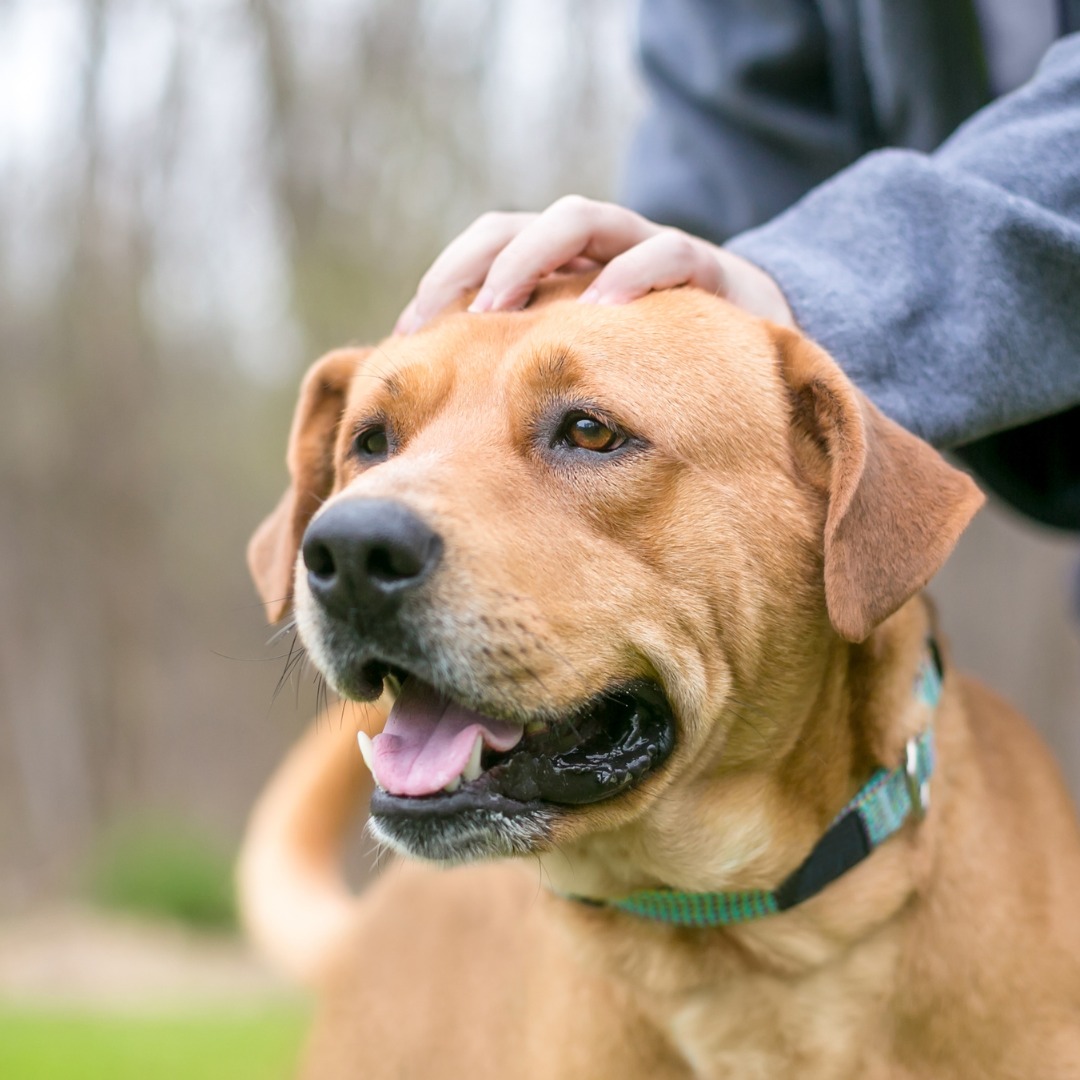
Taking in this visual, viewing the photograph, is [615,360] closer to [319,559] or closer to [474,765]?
[319,559]

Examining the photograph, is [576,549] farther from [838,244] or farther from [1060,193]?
[1060,193]

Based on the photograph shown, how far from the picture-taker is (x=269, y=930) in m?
3.70

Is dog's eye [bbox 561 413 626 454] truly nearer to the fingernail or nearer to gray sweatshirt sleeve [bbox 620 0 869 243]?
the fingernail

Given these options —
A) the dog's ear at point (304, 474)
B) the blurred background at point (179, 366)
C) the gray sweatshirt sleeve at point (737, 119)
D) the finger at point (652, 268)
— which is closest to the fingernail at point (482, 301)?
the finger at point (652, 268)

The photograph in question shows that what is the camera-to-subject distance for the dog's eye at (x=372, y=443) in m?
2.63

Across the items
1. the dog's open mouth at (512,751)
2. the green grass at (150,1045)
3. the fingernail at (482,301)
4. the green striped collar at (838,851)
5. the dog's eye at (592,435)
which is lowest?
the green grass at (150,1045)

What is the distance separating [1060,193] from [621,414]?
0.98 meters

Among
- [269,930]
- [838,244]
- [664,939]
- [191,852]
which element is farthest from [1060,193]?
[191,852]

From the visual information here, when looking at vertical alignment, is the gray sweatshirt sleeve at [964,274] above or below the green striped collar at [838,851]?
above

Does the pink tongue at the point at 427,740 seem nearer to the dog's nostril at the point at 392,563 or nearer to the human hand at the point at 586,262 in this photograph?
the dog's nostril at the point at 392,563

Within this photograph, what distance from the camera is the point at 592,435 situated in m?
2.34

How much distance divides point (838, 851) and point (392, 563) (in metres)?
1.05

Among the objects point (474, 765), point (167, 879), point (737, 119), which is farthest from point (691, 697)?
point (167, 879)

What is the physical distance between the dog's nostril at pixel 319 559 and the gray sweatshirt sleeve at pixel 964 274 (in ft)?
3.57
